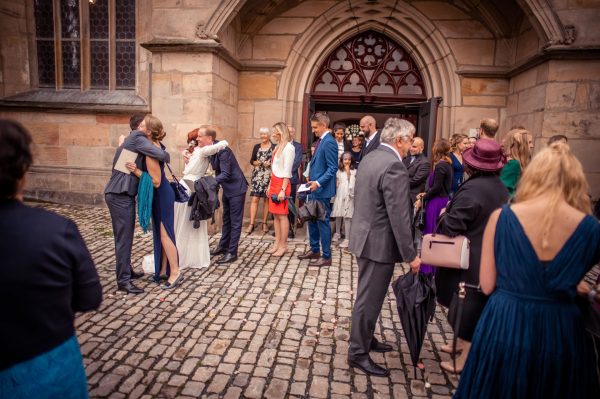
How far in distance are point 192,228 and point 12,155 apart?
3891 millimetres

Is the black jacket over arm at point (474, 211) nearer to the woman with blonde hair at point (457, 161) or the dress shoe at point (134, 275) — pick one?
the woman with blonde hair at point (457, 161)

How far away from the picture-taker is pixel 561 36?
6.25 metres

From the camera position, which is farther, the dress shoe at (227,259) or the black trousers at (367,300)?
the dress shoe at (227,259)

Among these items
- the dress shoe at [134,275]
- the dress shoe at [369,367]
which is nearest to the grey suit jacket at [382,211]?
the dress shoe at [369,367]

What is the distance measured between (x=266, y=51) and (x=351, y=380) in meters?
7.08

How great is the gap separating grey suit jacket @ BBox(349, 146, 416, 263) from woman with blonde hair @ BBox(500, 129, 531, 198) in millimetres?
1390

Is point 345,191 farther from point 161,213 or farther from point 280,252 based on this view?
point 161,213

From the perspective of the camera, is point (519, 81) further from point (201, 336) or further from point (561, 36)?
point (201, 336)

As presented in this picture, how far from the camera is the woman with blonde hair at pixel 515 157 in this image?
11.7 ft

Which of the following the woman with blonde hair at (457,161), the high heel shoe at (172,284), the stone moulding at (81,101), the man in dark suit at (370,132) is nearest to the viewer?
the high heel shoe at (172,284)

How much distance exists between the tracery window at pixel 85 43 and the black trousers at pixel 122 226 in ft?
17.1

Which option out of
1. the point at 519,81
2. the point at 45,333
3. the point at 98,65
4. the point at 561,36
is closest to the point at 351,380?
the point at 45,333

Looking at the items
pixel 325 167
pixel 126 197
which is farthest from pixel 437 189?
pixel 126 197

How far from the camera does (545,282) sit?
177 cm
